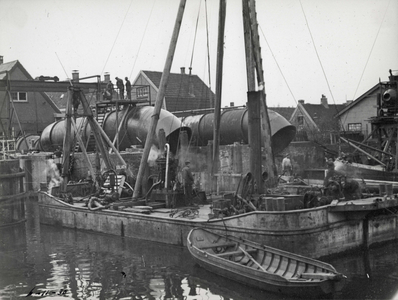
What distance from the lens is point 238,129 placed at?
2230cm

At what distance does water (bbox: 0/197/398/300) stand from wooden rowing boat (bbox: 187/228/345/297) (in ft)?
0.98

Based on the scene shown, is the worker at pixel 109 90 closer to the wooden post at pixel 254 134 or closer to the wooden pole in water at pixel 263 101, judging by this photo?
the wooden pole in water at pixel 263 101

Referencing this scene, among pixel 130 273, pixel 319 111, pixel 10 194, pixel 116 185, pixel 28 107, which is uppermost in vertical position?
pixel 28 107

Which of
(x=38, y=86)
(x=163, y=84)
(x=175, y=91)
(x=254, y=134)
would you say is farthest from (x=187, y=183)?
(x=175, y=91)

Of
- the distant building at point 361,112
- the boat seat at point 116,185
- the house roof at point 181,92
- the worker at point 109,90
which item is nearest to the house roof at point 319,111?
the distant building at point 361,112

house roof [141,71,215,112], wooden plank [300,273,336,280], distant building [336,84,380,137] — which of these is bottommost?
wooden plank [300,273,336,280]

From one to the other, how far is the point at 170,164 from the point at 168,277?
5.00m

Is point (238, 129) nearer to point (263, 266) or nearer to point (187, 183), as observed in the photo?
point (187, 183)

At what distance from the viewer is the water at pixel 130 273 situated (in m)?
9.76

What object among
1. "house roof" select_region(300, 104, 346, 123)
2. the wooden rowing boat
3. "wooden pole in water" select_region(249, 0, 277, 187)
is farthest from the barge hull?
"house roof" select_region(300, 104, 346, 123)

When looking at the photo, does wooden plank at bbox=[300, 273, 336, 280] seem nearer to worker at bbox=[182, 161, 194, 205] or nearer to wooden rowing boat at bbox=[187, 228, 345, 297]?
wooden rowing boat at bbox=[187, 228, 345, 297]

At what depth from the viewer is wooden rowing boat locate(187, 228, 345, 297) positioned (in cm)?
867

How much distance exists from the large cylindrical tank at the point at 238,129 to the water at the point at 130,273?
9.18 meters

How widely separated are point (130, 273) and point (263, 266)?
3.25m
